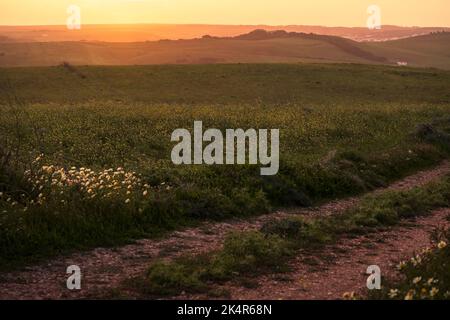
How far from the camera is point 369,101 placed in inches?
1743

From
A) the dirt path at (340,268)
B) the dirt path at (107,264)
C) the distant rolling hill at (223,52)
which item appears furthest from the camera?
the distant rolling hill at (223,52)

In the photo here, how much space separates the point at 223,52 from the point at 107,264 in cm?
8846

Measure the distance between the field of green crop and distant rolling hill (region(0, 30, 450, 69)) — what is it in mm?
33008

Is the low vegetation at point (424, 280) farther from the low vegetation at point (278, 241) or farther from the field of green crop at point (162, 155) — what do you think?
the field of green crop at point (162, 155)

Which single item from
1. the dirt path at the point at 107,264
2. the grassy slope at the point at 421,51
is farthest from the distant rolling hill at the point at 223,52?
the dirt path at the point at 107,264

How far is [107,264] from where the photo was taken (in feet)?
36.8

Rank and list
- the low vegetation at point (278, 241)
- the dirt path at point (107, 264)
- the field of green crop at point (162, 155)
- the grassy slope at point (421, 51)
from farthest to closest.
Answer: the grassy slope at point (421, 51), the field of green crop at point (162, 155), the low vegetation at point (278, 241), the dirt path at point (107, 264)

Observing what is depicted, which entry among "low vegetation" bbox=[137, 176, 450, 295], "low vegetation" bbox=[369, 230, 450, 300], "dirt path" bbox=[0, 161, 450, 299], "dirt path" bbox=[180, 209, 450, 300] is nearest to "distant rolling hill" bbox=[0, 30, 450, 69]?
"low vegetation" bbox=[137, 176, 450, 295]

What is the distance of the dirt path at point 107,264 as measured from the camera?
32.0 feet

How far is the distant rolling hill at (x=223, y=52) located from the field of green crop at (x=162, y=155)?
3301 cm

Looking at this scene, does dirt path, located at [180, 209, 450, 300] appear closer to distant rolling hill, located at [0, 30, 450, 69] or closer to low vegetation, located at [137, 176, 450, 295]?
low vegetation, located at [137, 176, 450, 295]
